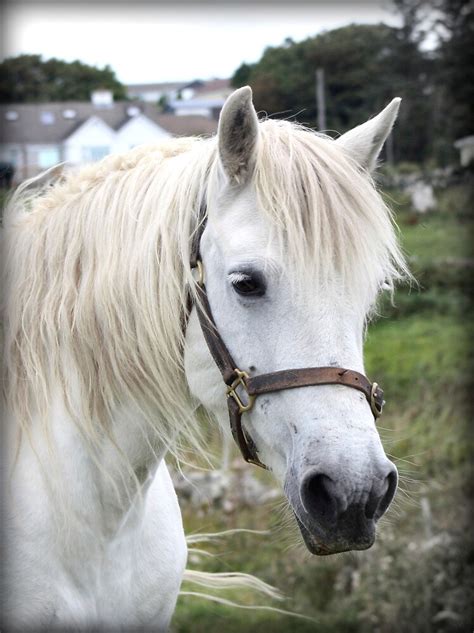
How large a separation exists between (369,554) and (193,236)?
16.6ft

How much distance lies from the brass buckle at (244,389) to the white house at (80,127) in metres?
2.49

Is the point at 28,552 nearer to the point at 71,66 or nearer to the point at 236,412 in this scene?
the point at 236,412

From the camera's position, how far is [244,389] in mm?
1871

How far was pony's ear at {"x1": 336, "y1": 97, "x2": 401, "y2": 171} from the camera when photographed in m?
2.08

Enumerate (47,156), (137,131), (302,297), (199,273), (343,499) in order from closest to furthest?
(343,499) < (302,297) < (199,273) < (47,156) < (137,131)

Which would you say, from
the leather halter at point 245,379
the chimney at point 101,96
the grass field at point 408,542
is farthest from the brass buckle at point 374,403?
the chimney at point 101,96

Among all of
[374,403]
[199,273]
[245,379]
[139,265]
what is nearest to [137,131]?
[139,265]

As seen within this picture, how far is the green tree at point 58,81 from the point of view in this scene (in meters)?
3.93

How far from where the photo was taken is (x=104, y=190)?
2.21m

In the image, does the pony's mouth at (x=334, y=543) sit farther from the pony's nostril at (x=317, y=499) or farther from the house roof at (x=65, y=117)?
the house roof at (x=65, y=117)

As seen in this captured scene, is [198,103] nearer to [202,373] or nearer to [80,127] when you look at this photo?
[202,373]

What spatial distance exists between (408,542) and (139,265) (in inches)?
213

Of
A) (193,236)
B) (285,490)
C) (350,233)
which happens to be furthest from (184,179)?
(285,490)

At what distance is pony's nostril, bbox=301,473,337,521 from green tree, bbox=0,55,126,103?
2794 millimetres
